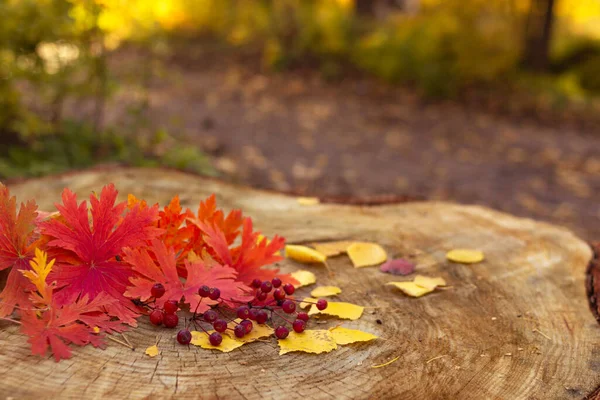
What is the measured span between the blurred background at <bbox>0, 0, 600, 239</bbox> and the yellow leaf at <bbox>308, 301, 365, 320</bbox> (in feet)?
9.88

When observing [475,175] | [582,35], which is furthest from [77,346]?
[582,35]

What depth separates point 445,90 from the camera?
822cm

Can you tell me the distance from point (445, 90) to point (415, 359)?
7247mm

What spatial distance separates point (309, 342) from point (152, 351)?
1.14ft

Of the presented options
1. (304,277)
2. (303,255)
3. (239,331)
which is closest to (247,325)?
(239,331)

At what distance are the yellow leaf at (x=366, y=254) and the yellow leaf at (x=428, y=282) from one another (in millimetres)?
151

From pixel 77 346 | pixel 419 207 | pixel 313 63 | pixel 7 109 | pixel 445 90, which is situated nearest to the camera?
pixel 77 346

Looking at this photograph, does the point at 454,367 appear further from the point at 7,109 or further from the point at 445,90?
the point at 445,90

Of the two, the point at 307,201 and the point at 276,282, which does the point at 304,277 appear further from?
the point at 307,201

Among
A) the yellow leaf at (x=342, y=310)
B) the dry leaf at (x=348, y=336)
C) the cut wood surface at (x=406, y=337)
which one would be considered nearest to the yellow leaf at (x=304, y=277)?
the cut wood surface at (x=406, y=337)

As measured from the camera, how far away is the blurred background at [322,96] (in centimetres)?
469

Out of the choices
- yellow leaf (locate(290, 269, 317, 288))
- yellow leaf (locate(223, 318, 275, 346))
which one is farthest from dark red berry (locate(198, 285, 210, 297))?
yellow leaf (locate(290, 269, 317, 288))

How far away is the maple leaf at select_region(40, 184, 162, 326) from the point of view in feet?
4.60

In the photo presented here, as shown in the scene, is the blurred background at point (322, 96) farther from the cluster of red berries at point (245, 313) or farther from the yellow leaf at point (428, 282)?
the yellow leaf at point (428, 282)
